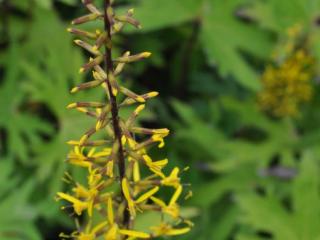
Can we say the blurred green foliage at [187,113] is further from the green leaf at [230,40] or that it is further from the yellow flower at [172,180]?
the yellow flower at [172,180]

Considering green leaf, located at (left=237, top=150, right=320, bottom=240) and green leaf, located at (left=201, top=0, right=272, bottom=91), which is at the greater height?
green leaf, located at (left=201, top=0, right=272, bottom=91)

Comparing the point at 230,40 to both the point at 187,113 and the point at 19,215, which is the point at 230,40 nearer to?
the point at 187,113

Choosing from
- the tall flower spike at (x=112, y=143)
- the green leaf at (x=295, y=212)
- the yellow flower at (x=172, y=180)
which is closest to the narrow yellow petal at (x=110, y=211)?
the tall flower spike at (x=112, y=143)

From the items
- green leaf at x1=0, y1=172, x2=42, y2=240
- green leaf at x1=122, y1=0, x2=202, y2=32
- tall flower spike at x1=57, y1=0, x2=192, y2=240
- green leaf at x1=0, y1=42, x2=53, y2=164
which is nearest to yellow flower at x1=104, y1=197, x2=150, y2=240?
tall flower spike at x1=57, y1=0, x2=192, y2=240

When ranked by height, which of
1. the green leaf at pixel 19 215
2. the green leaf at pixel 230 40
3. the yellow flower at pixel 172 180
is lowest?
the yellow flower at pixel 172 180

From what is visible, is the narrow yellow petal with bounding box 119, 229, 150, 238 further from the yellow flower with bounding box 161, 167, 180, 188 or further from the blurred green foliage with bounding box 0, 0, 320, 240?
the blurred green foliage with bounding box 0, 0, 320, 240

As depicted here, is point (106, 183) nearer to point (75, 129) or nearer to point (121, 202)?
point (121, 202)
